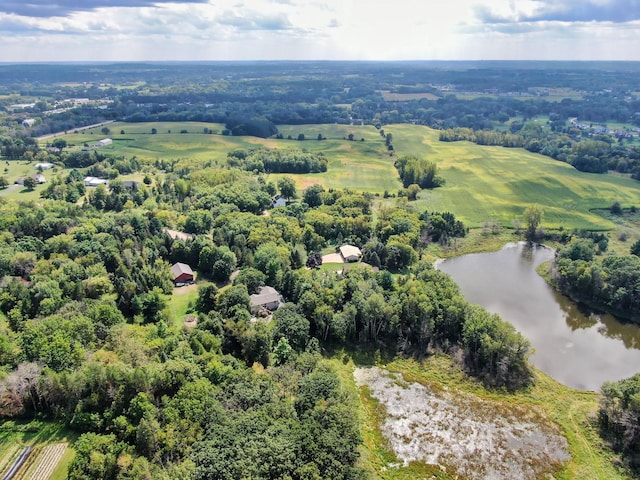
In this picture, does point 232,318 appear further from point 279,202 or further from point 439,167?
point 439,167

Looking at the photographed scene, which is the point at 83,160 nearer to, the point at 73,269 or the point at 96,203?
the point at 96,203

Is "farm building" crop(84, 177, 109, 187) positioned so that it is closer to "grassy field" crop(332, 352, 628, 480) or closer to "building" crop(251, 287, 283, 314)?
"building" crop(251, 287, 283, 314)

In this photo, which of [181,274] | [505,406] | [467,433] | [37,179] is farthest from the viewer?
[37,179]

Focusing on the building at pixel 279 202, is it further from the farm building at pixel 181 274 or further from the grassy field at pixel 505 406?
the grassy field at pixel 505 406

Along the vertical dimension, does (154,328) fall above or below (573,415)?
above

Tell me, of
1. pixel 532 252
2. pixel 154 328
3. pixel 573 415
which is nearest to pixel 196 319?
pixel 154 328

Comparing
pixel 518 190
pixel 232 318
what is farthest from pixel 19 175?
pixel 518 190

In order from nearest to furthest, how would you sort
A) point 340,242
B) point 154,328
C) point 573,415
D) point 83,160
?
point 573,415 → point 154,328 → point 340,242 → point 83,160
